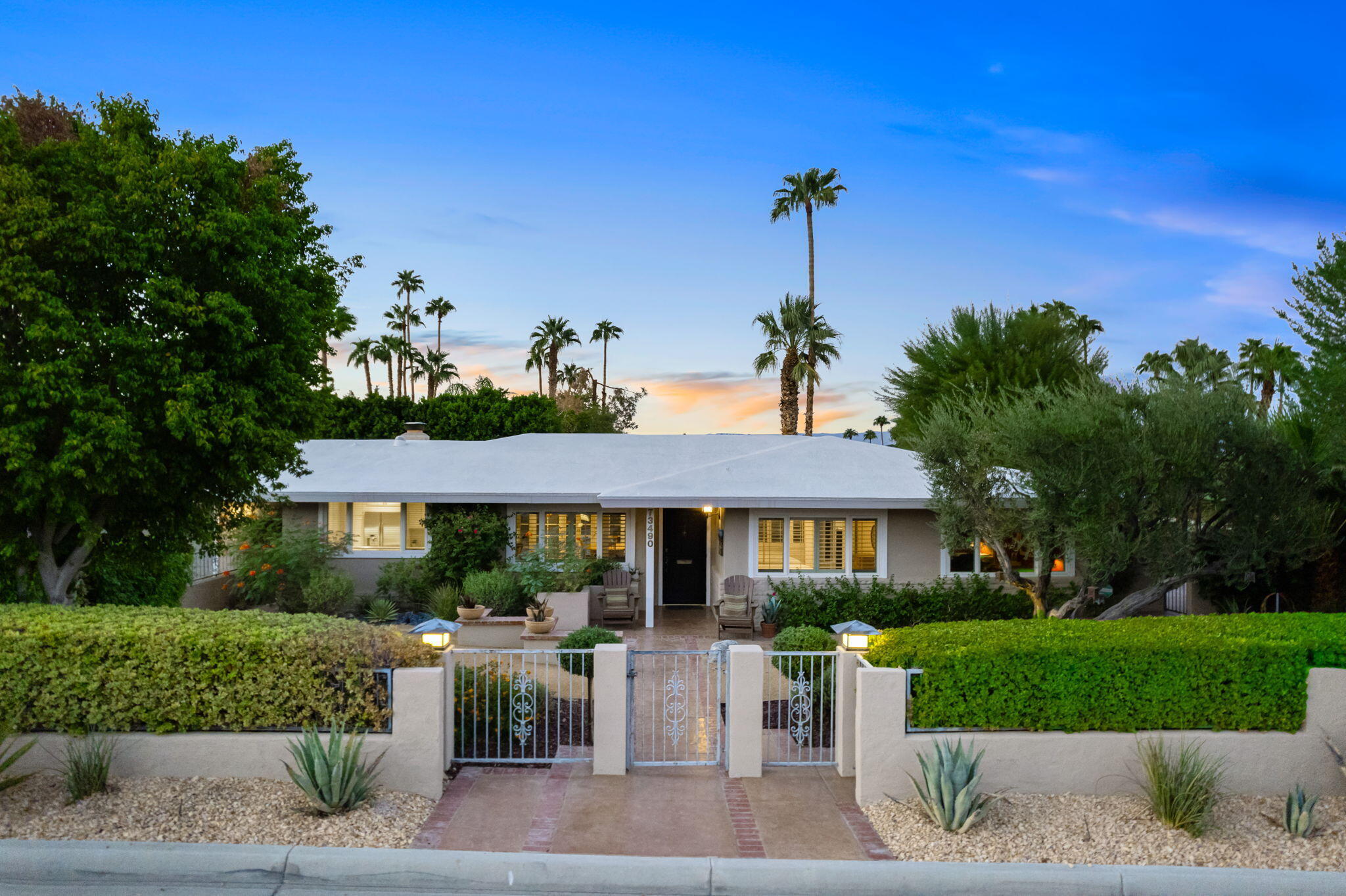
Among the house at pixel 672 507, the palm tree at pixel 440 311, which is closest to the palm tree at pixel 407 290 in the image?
the palm tree at pixel 440 311

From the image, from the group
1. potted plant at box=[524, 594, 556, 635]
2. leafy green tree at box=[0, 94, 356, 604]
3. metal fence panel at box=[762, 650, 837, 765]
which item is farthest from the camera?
potted plant at box=[524, 594, 556, 635]

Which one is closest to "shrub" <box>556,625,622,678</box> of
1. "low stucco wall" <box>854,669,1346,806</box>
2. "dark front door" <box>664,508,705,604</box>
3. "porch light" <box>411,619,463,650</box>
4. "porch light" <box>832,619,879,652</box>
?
"porch light" <box>411,619,463,650</box>

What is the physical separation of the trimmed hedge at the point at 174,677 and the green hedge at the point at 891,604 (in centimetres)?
953

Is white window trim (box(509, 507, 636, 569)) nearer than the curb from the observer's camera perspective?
No

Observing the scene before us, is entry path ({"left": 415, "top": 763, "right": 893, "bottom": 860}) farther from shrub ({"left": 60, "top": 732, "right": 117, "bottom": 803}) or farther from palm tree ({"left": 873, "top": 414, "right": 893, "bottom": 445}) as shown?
palm tree ({"left": 873, "top": 414, "right": 893, "bottom": 445})

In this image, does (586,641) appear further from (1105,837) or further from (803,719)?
(1105,837)

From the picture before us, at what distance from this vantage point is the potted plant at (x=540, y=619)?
45.4ft

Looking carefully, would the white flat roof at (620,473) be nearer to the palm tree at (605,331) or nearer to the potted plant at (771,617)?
the potted plant at (771,617)

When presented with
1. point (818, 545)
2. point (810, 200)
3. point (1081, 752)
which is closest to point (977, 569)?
point (818, 545)

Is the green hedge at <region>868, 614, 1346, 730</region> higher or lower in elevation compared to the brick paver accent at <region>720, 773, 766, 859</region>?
higher

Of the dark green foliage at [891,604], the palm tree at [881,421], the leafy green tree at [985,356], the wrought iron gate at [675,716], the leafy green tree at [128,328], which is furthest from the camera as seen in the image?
the palm tree at [881,421]

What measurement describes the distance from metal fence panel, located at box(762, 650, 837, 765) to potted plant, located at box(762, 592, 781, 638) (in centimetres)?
455

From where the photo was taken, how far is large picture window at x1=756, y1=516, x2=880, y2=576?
1681cm

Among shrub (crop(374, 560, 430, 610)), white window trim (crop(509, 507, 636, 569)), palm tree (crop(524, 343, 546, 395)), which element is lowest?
shrub (crop(374, 560, 430, 610))
